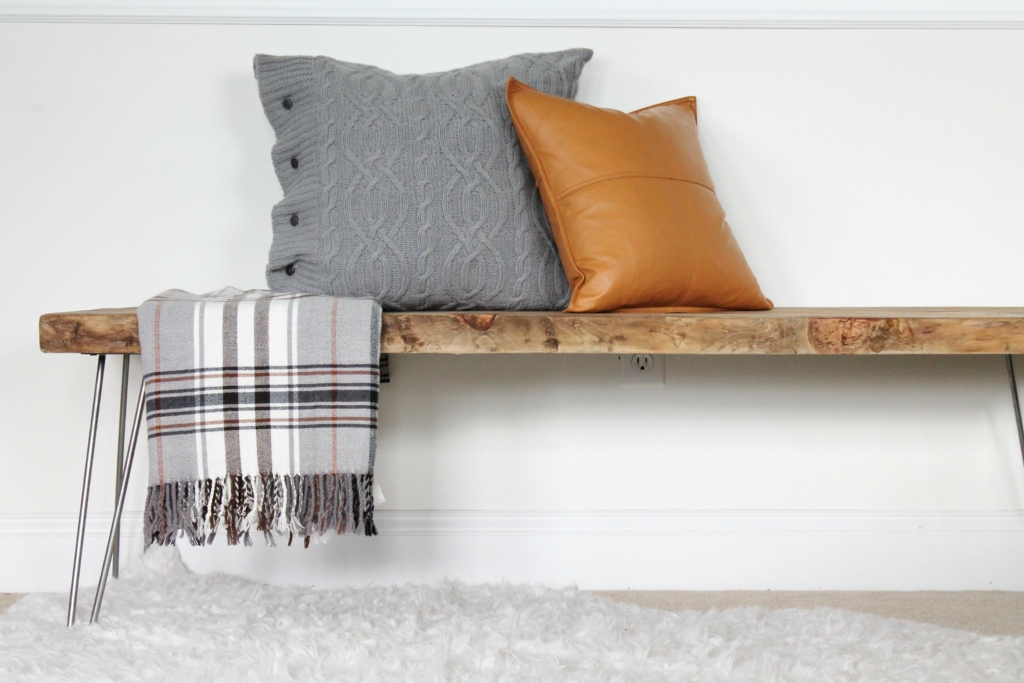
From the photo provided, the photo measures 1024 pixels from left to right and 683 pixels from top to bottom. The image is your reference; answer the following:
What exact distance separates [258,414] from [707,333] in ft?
2.16

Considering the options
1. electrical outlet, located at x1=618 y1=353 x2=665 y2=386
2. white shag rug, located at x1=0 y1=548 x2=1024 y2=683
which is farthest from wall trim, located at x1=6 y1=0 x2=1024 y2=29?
white shag rug, located at x1=0 y1=548 x2=1024 y2=683

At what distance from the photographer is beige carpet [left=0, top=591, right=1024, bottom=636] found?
1348 millimetres

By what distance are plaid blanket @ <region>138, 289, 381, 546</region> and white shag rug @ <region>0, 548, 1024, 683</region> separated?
183 mm

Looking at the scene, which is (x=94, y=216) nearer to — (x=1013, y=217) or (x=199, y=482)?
(x=199, y=482)

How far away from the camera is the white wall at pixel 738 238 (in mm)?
1504

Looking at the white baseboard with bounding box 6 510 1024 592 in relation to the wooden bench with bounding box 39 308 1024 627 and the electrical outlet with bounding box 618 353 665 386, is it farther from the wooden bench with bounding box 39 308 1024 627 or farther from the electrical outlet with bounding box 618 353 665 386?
the wooden bench with bounding box 39 308 1024 627

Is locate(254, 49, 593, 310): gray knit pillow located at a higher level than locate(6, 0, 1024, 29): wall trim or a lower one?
lower

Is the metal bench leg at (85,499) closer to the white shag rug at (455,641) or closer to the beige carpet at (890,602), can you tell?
the white shag rug at (455,641)

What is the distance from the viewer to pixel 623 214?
3.90 ft

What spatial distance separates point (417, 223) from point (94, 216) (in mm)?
711

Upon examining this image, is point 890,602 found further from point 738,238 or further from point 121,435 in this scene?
point 121,435

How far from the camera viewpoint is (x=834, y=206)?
1.52 m

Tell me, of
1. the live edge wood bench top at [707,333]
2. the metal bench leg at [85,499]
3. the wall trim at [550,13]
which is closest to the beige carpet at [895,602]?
the live edge wood bench top at [707,333]

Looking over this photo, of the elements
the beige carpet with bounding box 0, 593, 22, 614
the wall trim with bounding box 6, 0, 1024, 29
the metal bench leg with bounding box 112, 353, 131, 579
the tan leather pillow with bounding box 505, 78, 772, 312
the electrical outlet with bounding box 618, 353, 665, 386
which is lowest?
the beige carpet with bounding box 0, 593, 22, 614
